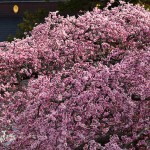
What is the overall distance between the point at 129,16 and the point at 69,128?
12.4ft

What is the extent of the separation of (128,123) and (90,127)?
0.50m

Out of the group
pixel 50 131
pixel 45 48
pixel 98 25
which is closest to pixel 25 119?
pixel 50 131

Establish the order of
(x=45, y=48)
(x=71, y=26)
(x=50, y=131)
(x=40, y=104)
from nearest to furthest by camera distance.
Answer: (x=50, y=131), (x=40, y=104), (x=45, y=48), (x=71, y=26)

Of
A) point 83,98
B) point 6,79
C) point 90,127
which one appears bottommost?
point 6,79

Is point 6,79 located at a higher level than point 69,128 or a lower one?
lower

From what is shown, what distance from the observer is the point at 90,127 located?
236 inches

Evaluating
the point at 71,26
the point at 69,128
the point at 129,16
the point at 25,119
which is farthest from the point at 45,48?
the point at 69,128

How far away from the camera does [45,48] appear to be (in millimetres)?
8531

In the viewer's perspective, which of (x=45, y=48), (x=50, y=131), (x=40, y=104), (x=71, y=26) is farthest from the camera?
(x=71, y=26)

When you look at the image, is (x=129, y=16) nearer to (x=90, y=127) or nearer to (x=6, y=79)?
(x=6, y=79)

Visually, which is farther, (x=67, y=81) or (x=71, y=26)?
(x=71, y=26)

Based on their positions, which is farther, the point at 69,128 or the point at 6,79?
the point at 6,79

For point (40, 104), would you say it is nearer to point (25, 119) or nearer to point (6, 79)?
point (25, 119)

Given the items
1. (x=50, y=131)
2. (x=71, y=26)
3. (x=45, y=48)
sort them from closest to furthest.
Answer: (x=50, y=131)
(x=45, y=48)
(x=71, y=26)
